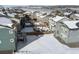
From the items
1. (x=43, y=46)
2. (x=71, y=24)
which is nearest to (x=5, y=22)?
(x=43, y=46)

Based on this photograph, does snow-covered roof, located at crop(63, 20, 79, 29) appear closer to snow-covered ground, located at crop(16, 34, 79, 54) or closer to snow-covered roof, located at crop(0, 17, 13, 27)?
snow-covered ground, located at crop(16, 34, 79, 54)

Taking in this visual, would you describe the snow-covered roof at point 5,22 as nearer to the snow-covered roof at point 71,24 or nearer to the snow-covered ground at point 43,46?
the snow-covered ground at point 43,46

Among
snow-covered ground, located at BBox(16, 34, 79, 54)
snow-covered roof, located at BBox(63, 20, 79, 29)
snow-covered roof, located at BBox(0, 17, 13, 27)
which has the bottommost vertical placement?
snow-covered ground, located at BBox(16, 34, 79, 54)

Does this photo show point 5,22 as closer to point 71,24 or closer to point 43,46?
A: point 43,46

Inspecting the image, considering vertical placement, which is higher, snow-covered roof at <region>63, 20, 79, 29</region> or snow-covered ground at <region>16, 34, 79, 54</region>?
snow-covered roof at <region>63, 20, 79, 29</region>

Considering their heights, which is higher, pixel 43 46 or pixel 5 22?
pixel 5 22

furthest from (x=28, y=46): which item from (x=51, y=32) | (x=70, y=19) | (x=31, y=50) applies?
(x=70, y=19)

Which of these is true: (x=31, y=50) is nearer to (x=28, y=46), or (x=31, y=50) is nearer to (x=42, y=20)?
(x=28, y=46)

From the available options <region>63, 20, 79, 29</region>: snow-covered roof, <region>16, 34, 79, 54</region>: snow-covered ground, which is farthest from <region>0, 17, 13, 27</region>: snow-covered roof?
<region>63, 20, 79, 29</region>: snow-covered roof
